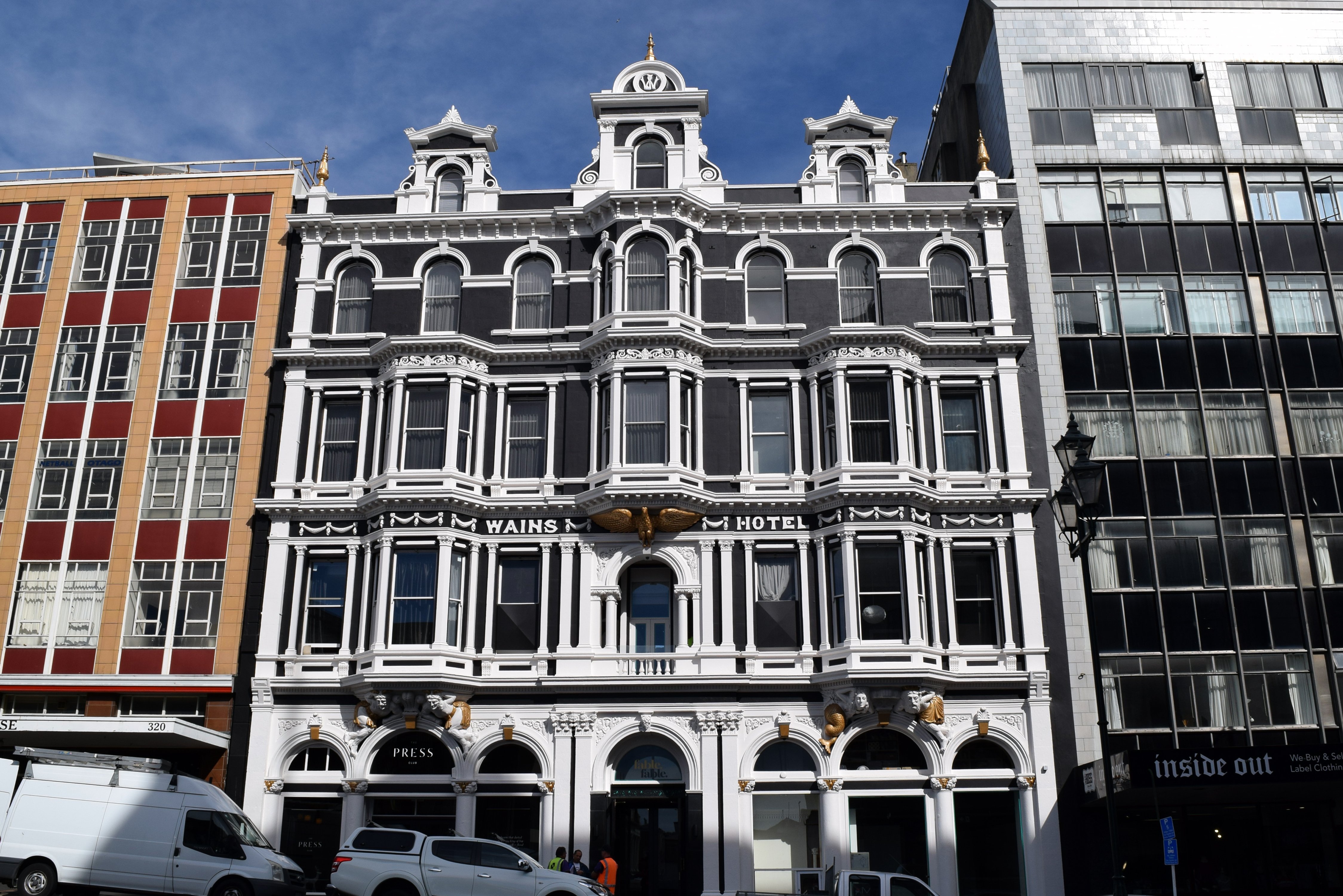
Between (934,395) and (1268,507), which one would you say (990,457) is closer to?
(934,395)

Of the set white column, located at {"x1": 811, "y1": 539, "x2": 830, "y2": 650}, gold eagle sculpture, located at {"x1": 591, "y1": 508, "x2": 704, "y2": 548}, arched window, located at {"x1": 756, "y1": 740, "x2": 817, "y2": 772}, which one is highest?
gold eagle sculpture, located at {"x1": 591, "y1": 508, "x2": 704, "y2": 548}

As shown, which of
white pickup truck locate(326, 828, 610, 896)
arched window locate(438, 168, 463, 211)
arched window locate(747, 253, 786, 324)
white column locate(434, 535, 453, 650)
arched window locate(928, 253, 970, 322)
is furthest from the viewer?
arched window locate(438, 168, 463, 211)

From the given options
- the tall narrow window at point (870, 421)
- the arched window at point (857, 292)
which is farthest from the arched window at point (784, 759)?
the arched window at point (857, 292)

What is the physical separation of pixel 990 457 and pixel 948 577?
3.59 metres

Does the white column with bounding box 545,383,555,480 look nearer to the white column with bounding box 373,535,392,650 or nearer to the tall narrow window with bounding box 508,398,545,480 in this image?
the tall narrow window with bounding box 508,398,545,480

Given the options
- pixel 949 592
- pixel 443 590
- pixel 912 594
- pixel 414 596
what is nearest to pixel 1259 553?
pixel 949 592

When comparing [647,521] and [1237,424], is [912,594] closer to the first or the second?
[647,521]

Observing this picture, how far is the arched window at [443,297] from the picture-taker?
112 feet

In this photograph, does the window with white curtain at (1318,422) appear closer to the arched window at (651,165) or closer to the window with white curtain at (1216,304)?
the window with white curtain at (1216,304)

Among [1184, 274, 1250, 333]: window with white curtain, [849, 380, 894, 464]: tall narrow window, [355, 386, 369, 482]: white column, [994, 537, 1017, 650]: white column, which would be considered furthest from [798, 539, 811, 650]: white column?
[1184, 274, 1250, 333]: window with white curtain

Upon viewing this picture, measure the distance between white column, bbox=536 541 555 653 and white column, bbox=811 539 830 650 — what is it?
6906 mm

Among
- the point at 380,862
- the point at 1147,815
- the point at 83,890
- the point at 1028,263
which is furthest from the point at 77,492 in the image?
the point at 1147,815

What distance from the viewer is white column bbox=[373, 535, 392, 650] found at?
98.0 ft

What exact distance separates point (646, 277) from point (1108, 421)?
43.8 ft
